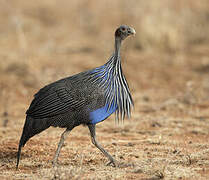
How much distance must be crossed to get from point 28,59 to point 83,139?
205 inches

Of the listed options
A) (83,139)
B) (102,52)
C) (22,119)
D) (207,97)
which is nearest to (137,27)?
(102,52)

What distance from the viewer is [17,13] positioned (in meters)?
18.6

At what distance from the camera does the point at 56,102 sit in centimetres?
486

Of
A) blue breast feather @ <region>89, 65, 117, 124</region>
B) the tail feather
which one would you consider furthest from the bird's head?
the tail feather

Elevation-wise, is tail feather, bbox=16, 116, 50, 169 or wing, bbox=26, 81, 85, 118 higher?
wing, bbox=26, 81, 85, 118

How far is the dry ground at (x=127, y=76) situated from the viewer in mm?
5160

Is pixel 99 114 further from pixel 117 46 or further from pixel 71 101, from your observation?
pixel 117 46

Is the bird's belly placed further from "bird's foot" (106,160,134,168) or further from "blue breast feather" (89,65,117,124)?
"bird's foot" (106,160,134,168)

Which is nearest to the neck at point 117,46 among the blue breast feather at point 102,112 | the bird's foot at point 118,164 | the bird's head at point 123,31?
the bird's head at point 123,31

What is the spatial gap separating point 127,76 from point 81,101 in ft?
21.3

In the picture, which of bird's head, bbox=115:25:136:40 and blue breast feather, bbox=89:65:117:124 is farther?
bird's head, bbox=115:25:136:40

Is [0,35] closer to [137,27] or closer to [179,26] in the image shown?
[137,27]

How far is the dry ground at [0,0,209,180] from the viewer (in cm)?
516

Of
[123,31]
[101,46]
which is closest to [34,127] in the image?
[123,31]
